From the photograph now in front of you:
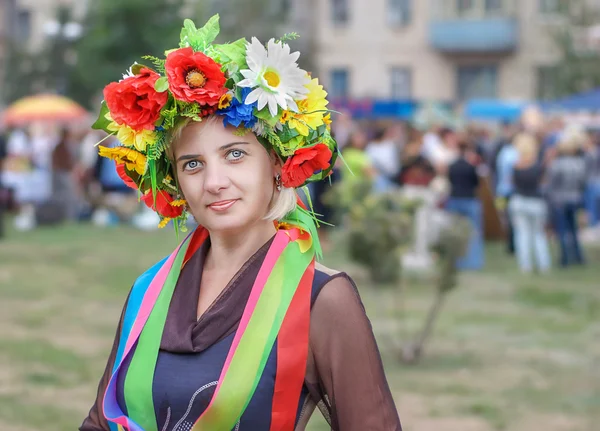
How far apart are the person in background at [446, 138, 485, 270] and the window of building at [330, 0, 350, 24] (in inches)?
1170

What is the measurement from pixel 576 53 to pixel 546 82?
7.50 meters

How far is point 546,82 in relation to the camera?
138 feet

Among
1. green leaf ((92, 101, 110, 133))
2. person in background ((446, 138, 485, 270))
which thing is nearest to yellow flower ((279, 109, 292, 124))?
green leaf ((92, 101, 110, 133))

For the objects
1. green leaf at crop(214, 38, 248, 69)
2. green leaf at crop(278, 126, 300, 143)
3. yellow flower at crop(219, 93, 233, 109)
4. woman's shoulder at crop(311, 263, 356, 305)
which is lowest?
woman's shoulder at crop(311, 263, 356, 305)

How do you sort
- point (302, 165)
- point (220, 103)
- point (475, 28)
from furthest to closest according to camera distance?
1. point (475, 28)
2. point (302, 165)
3. point (220, 103)

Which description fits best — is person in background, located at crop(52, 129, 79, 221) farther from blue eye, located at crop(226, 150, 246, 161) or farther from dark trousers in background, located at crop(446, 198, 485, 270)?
blue eye, located at crop(226, 150, 246, 161)

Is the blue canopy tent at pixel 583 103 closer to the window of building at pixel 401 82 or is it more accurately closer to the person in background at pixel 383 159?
the person in background at pixel 383 159

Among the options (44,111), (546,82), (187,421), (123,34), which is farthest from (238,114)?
(546,82)

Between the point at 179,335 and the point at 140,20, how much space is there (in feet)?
111

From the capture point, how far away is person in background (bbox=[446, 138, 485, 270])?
48.1 ft

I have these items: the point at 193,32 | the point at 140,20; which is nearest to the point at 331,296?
the point at 193,32

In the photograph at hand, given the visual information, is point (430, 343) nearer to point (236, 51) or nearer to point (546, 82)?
point (236, 51)

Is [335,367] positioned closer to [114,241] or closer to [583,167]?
[583,167]

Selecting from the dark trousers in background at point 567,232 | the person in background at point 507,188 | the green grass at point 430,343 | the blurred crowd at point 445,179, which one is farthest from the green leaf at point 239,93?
the person in background at point 507,188
